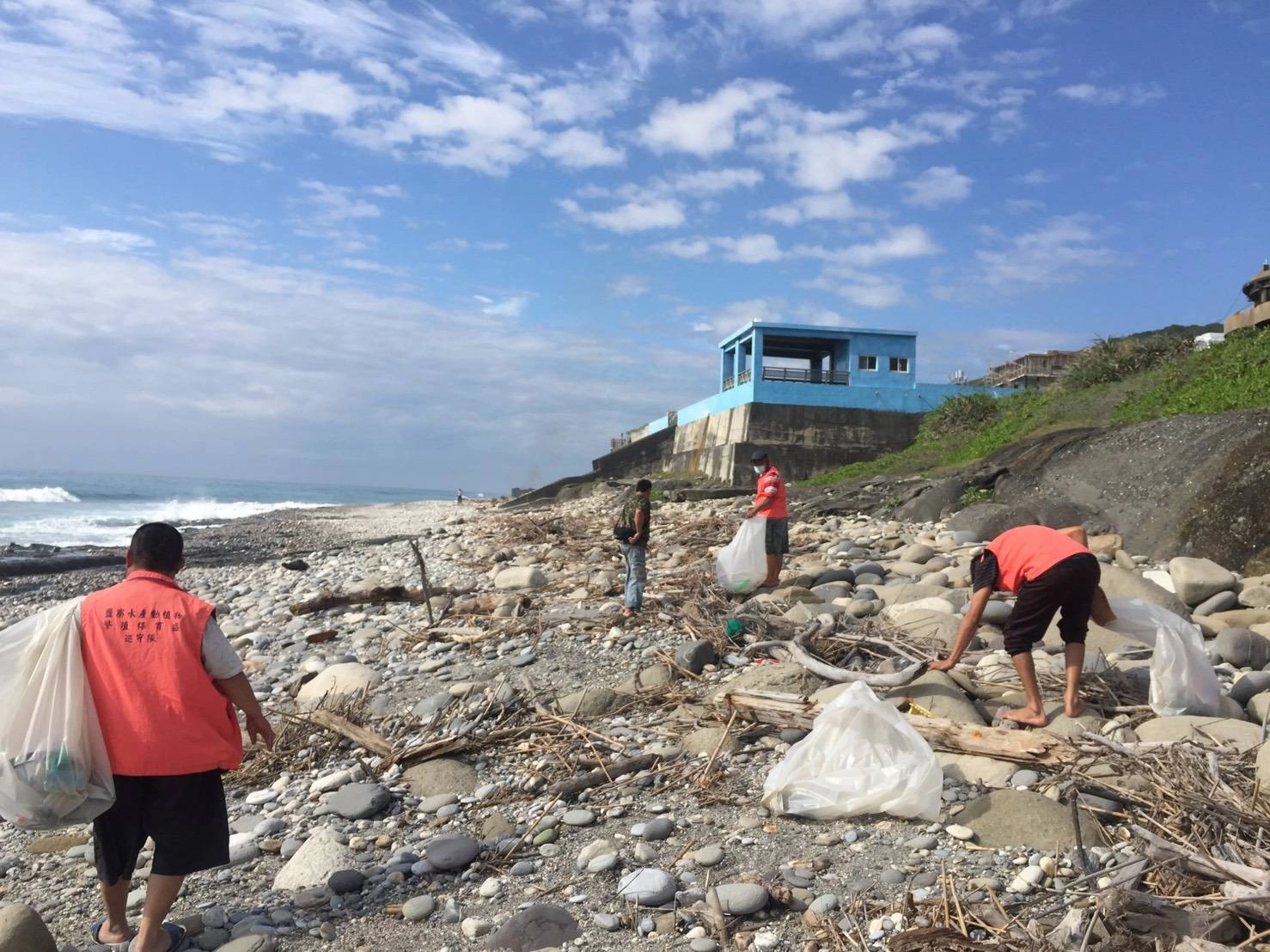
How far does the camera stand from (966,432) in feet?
73.6

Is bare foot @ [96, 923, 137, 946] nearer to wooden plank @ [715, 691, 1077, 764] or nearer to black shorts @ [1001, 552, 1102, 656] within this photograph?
wooden plank @ [715, 691, 1077, 764]

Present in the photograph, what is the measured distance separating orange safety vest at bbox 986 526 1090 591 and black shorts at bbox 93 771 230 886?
4079 millimetres

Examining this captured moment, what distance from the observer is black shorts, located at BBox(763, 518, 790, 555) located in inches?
345

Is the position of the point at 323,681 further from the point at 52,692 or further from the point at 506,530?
the point at 506,530

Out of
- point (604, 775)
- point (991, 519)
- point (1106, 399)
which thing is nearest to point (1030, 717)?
point (604, 775)

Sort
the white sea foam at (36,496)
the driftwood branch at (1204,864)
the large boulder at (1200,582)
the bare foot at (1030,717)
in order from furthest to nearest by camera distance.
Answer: the white sea foam at (36,496) → the large boulder at (1200,582) → the bare foot at (1030,717) → the driftwood branch at (1204,864)

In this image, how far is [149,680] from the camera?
11.0 ft

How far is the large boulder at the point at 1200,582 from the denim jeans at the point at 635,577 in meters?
4.44

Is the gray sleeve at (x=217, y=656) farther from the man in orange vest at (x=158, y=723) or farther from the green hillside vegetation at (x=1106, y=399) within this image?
the green hillside vegetation at (x=1106, y=399)

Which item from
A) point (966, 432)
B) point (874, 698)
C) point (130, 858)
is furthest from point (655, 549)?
point (966, 432)

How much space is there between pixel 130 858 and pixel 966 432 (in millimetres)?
21589

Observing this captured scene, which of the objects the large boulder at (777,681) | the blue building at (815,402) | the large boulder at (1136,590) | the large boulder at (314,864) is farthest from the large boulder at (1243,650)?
the blue building at (815,402)

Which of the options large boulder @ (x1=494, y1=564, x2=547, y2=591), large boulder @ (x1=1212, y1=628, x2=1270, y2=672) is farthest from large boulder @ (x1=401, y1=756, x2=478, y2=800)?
large boulder @ (x1=494, y1=564, x2=547, y2=591)

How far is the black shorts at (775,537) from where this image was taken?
8758mm
